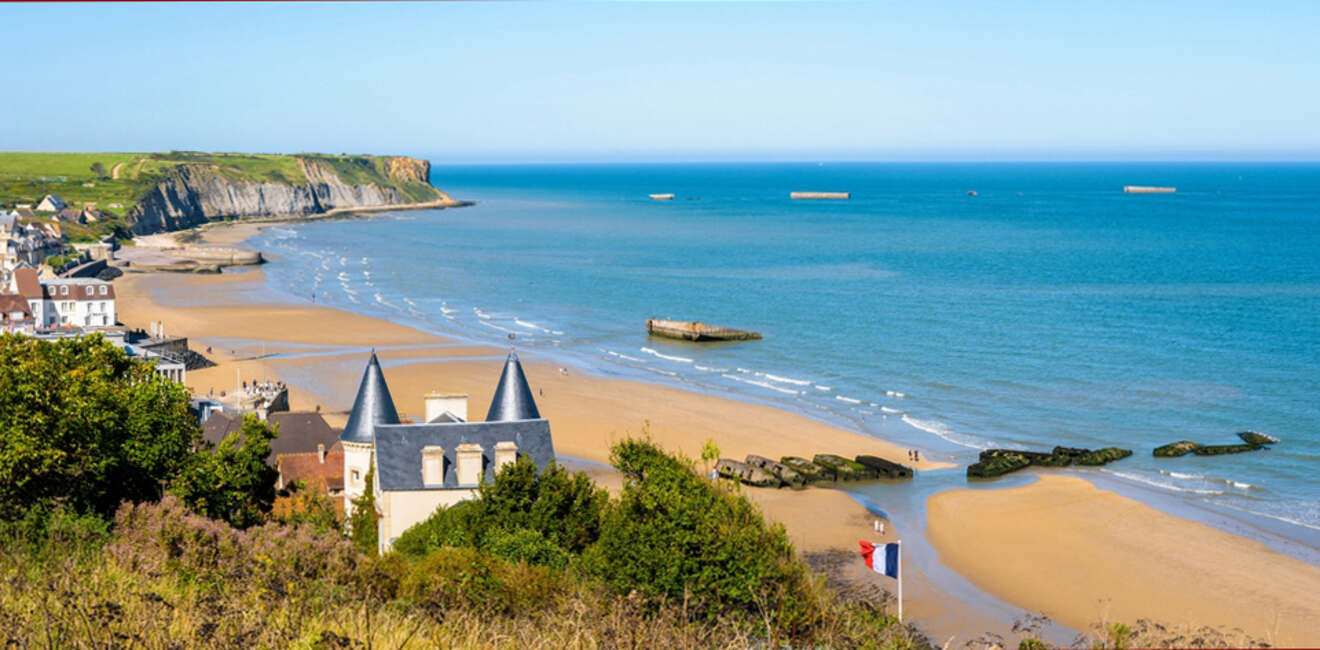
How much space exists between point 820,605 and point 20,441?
13861 mm

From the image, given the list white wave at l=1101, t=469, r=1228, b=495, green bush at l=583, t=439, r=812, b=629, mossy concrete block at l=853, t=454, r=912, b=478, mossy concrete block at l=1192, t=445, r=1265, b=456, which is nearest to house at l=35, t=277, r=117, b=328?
mossy concrete block at l=853, t=454, r=912, b=478

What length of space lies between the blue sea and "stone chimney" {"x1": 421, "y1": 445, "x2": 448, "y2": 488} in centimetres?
2371

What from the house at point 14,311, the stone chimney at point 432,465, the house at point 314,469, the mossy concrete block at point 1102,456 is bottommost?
the mossy concrete block at point 1102,456

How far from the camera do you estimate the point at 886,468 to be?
40250mm

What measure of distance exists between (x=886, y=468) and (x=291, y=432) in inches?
773

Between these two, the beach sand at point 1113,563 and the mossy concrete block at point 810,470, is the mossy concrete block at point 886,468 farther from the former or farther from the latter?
the beach sand at point 1113,563

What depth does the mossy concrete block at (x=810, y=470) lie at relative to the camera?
1564 inches

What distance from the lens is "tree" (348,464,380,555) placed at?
990 inches

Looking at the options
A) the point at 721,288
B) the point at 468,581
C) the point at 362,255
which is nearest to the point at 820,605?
the point at 468,581

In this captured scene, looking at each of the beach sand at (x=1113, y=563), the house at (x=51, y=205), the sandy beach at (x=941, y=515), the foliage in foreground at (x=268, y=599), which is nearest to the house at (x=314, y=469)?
the sandy beach at (x=941, y=515)

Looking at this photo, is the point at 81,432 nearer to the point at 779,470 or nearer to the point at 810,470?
the point at 779,470

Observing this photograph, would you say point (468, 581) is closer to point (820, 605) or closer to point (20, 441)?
point (820, 605)

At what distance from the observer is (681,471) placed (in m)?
22.8

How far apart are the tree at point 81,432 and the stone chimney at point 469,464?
5.59 m
